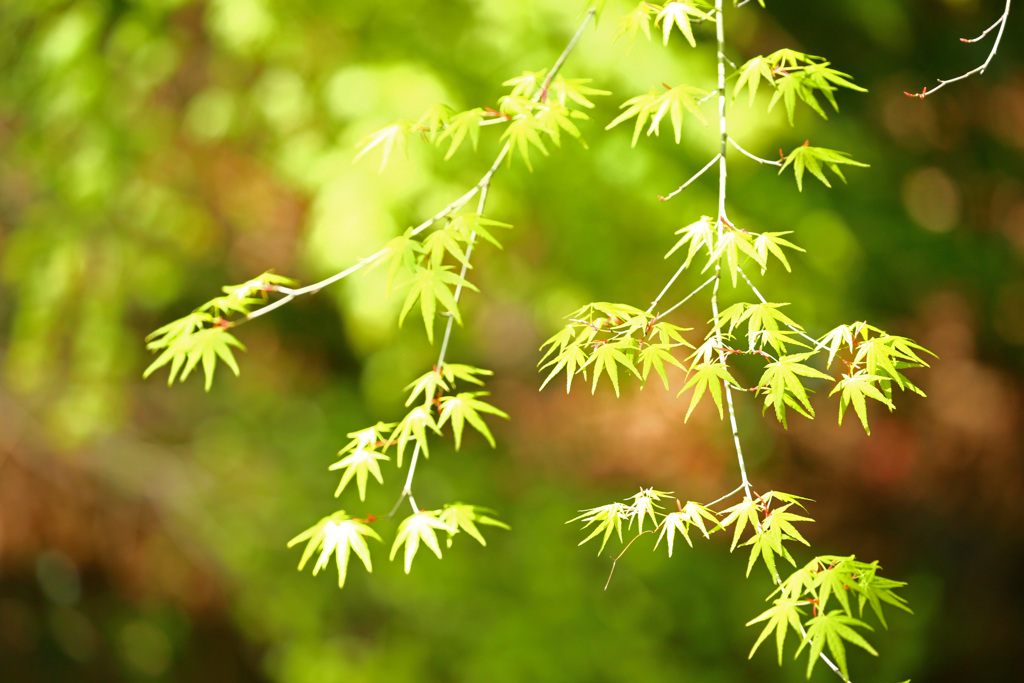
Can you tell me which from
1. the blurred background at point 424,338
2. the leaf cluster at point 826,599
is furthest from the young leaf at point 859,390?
the blurred background at point 424,338

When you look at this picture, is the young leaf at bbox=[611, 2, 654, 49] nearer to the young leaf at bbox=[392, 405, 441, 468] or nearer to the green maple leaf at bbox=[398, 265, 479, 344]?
the green maple leaf at bbox=[398, 265, 479, 344]

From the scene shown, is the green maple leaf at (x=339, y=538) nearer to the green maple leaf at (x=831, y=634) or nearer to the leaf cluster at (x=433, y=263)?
the leaf cluster at (x=433, y=263)

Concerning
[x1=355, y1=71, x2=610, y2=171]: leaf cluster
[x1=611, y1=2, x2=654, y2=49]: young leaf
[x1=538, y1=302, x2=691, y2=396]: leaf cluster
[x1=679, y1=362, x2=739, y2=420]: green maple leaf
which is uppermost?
[x1=611, y1=2, x2=654, y2=49]: young leaf

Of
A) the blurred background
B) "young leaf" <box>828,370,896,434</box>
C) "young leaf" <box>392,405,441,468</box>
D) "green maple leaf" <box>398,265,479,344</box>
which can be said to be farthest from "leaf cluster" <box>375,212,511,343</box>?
the blurred background

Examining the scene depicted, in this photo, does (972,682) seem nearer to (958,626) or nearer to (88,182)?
(958,626)

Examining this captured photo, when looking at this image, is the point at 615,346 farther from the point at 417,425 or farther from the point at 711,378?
the point at 417,425

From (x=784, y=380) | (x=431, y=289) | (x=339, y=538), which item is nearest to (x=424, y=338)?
(x=339, y=538)

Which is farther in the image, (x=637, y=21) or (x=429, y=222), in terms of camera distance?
(x=637, y=21)

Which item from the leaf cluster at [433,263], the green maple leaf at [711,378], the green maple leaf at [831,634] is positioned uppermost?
the leaf cluster at [433,263]
